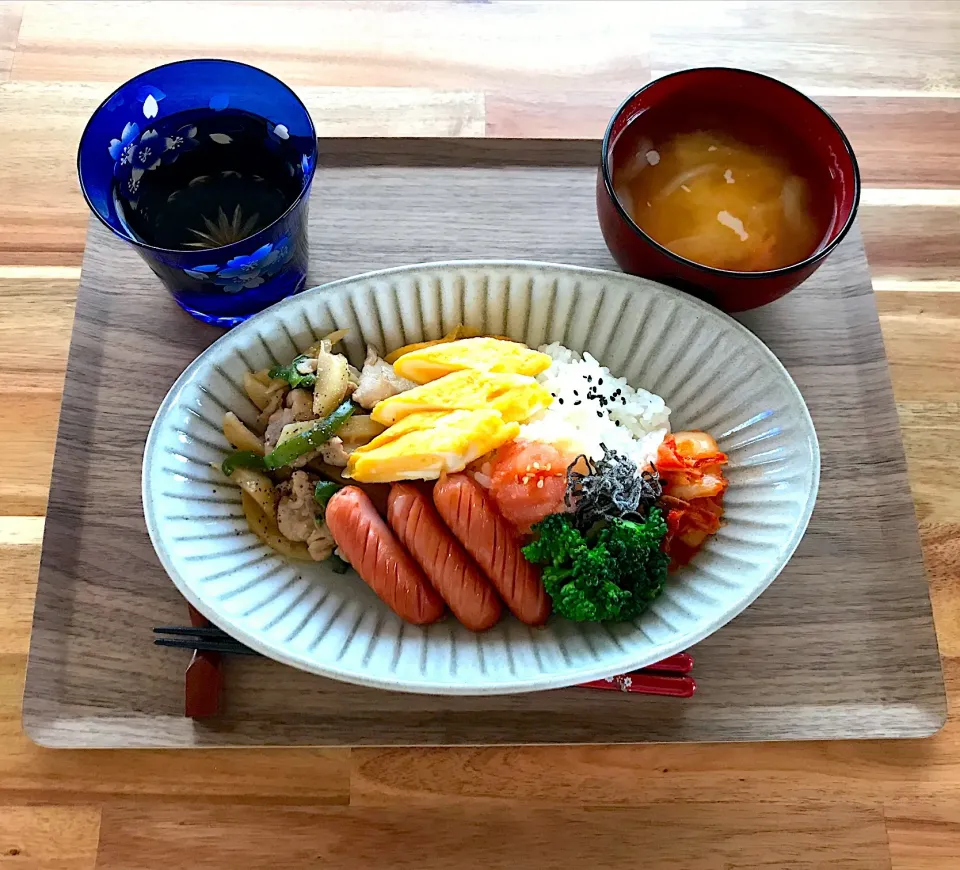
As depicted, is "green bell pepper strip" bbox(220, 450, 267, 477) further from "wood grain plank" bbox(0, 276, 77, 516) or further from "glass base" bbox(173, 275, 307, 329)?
"wood grain plank" bbox(0, 276, 77, 516)

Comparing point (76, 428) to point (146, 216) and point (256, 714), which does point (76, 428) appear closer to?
point (146, 216)

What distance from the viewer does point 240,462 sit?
1508 mm

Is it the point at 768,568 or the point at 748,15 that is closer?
the point at 768,568

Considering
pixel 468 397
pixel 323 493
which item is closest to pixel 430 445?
pixel 468 397

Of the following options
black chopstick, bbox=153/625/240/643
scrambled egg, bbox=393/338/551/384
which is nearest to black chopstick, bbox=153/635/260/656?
black chopstick, bbox=153/625/240/643

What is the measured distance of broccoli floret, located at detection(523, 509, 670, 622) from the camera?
4.47 ft

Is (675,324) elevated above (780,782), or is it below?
above

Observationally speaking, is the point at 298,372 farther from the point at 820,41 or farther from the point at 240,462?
the point at 820,41

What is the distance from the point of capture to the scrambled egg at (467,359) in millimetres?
1528

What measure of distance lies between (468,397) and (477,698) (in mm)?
513

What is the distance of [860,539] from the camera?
5.12 ft

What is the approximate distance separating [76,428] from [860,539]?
148 cm

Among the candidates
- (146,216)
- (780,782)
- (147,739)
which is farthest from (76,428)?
(780,782)

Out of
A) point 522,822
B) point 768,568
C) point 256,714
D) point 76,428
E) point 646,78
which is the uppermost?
point 646,78
